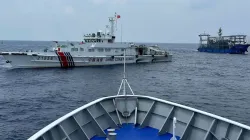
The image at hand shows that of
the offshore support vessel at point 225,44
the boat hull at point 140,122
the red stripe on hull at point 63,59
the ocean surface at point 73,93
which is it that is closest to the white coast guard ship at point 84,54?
the red stripe on hull at point 63,59

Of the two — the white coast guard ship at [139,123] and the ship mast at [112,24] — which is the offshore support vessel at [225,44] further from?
the white coast guard ship at [139,123]

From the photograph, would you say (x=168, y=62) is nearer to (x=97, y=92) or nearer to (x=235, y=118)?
(x=97, y=92)

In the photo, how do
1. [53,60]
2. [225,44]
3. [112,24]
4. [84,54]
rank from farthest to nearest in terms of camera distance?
[225,44], [112,24], [84,54], [53,60]

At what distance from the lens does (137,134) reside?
28.0ft

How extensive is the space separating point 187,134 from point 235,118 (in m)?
17.1

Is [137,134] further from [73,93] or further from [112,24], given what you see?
[112,24]

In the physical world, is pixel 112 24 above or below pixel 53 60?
above

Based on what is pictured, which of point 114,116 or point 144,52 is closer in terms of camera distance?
point 114,116

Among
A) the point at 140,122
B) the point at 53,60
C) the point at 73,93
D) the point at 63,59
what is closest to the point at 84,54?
the point at 63,59

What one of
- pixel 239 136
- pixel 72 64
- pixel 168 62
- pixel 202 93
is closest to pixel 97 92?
pixel 202 93

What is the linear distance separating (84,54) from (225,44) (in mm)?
92536

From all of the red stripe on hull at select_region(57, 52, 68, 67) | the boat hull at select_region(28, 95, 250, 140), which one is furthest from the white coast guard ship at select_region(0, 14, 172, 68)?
the boat hull at select_region(28, 95, 250, 140)

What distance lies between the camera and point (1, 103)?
27.8 metres

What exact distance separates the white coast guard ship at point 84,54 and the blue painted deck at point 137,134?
40.5 meters
